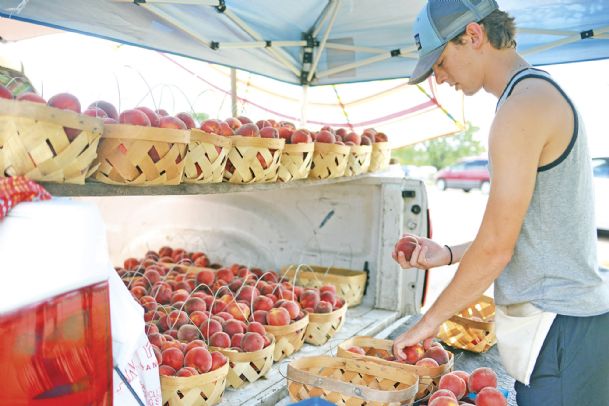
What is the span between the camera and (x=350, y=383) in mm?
1920

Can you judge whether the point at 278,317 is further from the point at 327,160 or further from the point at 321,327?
the point at 327,160

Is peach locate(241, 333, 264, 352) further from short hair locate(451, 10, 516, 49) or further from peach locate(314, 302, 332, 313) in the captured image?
short hair locate(451, 10, 516, 49)

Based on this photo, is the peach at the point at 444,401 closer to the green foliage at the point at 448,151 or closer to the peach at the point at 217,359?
the peach at the point at 217,359

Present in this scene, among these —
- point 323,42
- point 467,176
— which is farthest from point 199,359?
point 467,176

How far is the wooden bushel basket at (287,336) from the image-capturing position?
2.62m

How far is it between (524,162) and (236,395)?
150 cm

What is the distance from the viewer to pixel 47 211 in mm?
1045

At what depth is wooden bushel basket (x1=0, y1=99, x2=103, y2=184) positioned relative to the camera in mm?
1295

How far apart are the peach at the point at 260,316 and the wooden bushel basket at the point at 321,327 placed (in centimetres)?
27

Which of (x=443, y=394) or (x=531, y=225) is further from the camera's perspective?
(x=443, y=394)

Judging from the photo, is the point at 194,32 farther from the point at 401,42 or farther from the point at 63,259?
the point at 63,259

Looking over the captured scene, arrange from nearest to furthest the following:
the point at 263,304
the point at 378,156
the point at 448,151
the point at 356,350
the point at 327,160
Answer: the point at 356,350, the point at 263,304, the point at 327,160, the point at 378,156, the point at 448,151

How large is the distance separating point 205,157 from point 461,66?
3.34ft

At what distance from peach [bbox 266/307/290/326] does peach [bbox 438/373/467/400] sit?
849 mm
